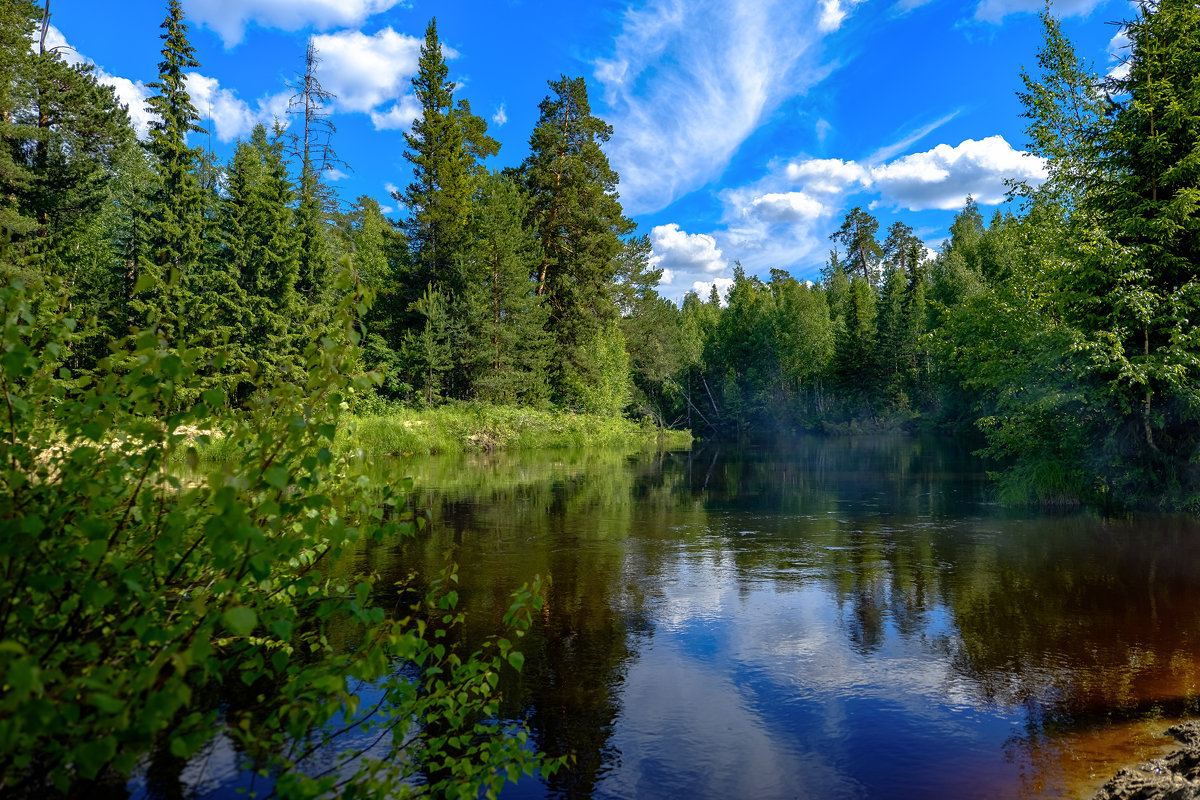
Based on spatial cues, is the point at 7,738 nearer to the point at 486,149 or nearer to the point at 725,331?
the point at 486,149

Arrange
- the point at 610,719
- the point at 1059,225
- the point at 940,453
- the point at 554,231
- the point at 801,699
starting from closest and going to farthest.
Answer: the point at 610,719 → the point at 801,699 → the point at 1059,225 → the point at 940,453 → the point at 554,231

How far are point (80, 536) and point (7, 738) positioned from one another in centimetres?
132

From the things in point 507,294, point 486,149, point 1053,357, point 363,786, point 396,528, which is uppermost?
point 486,149

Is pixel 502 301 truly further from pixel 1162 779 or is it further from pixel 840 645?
pixel 1162 779

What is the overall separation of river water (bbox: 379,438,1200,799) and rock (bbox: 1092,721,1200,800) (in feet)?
0.69

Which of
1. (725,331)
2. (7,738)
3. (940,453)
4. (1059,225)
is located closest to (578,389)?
(940,453)

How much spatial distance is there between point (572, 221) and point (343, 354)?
45.4m

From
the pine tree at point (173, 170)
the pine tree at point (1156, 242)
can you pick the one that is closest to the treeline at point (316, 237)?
the pine tree at point (173, 170)

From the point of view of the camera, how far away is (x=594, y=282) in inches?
1909

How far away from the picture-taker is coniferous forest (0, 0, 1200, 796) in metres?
2.54

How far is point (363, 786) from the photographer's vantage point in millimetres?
2949

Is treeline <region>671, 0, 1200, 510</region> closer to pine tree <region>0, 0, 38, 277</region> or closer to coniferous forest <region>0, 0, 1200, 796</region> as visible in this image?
coniferous forest <region>0, 0, 1200, 796</region>

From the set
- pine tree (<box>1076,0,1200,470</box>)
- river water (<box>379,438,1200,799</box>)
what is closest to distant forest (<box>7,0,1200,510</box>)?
pine tree (<box>1076,0,1200,470</box>)

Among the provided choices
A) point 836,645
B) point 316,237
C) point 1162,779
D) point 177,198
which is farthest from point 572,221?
point 1162,779
